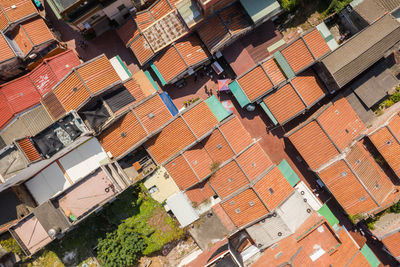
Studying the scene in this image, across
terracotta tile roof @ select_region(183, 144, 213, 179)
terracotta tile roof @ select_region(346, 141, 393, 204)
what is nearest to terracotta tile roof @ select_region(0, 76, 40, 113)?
terracotta tile roof @ select_region(183, 144, 213, 179)

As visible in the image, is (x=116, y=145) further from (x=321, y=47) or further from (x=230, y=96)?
(x=321, y=47)

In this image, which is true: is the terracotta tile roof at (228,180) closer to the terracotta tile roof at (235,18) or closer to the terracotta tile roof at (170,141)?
the terracotta tile roof at (170,141)

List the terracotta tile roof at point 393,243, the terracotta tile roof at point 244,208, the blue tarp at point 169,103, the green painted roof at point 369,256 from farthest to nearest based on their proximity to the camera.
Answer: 1. the green painted roof at point 369,256
2. the blue tarp at point 169,103
3. the terracotta tile roof at point 393,243
4. the terracotta tile roof at point 244,208

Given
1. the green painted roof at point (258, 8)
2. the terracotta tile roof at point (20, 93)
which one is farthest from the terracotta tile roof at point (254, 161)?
the terracotta tile roof at point (20, 93)

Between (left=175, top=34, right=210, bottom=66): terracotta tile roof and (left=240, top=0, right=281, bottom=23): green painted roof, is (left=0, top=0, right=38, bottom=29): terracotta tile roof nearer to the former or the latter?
(left=175, top=34, right=210, bottom=66): terracotta tile roof

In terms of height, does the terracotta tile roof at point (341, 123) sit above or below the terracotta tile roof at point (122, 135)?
below
